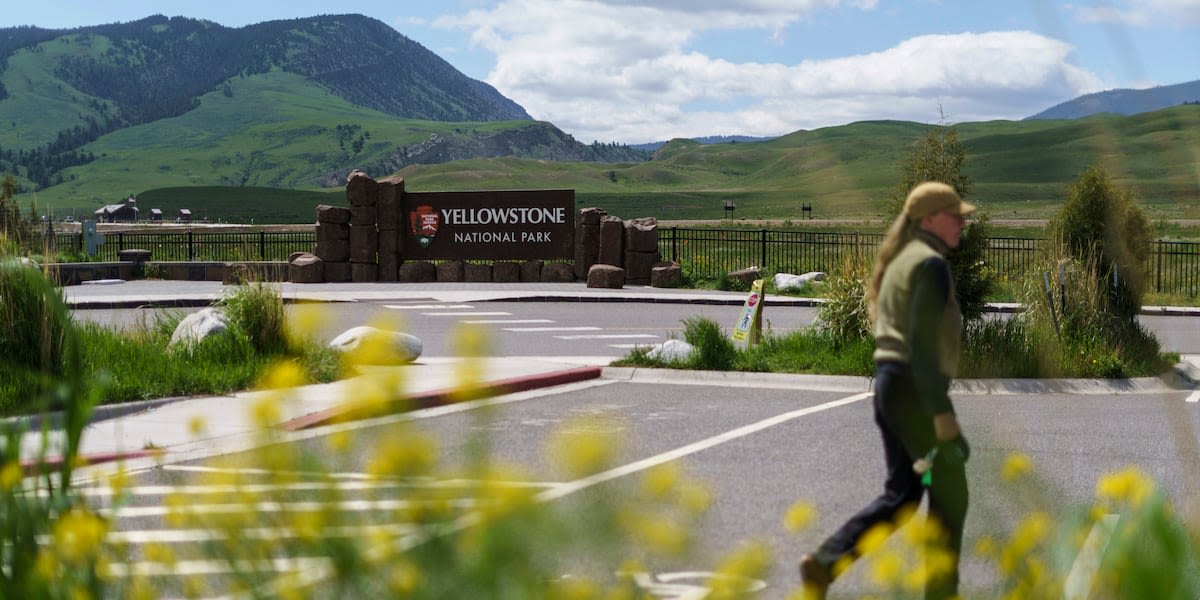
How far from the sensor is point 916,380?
5.59 meters

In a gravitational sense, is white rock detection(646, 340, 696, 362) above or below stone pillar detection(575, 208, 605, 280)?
below

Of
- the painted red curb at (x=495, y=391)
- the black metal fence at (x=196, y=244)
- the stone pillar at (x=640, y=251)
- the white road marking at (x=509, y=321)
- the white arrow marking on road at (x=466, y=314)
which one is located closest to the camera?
the painted red curb at (x=495, y=391)

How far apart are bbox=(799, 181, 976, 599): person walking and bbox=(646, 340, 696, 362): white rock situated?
30.8ft

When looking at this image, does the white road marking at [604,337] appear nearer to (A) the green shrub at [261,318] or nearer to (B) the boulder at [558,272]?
(A) the green shrub at [261,318]

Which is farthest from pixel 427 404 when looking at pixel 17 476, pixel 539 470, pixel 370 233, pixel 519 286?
pixel 370 233

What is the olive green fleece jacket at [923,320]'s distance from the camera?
5.58m

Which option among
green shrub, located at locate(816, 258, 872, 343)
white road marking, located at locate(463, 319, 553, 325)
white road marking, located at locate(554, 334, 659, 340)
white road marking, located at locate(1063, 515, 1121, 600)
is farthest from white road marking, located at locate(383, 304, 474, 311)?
white road marking, located at locate(1063, 515, 1121, 600)

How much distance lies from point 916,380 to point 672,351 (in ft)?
32.8

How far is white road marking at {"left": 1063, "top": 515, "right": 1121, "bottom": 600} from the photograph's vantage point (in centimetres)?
274

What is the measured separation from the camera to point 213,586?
20.0 feet

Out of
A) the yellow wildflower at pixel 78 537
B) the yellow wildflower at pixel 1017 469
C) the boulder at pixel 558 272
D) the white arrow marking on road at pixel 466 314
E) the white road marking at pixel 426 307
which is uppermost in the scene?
the yellow wildflower at pixel 1017 469

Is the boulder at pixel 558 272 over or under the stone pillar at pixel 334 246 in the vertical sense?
under

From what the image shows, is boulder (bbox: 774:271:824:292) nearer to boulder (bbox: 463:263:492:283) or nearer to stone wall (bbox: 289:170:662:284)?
stone wall (bbox: 289:170:662:284)

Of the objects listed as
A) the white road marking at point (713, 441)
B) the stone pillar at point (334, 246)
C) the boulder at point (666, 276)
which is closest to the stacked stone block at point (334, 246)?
the stone pillar at point (334, 246)
